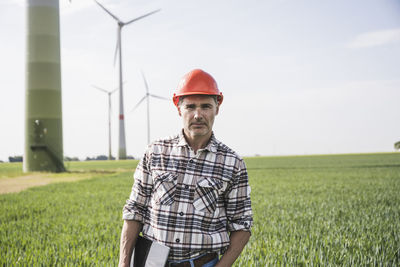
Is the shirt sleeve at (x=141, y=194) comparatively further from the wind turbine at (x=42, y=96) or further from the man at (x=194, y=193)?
the wind turbine at (x=42, y=96)

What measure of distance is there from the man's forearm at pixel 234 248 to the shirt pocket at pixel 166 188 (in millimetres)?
538

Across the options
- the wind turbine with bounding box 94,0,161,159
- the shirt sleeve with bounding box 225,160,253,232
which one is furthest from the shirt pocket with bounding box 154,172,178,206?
the wind turbine with bounding box 94,0,161,159

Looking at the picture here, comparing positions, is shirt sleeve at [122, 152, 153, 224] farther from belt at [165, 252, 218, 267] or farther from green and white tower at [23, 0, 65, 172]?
green and white tower at [23, 0, 65, 172]

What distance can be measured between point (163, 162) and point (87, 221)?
266 inches

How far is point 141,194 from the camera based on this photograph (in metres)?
2.73

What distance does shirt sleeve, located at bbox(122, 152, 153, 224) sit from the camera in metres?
2.71

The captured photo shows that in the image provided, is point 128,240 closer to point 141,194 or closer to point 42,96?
point 141,194

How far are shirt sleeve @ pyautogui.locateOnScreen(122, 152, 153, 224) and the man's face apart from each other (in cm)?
42

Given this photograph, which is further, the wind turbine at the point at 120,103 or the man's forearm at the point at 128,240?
the wind turbine at the point at 120,103

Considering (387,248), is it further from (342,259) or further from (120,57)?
(120,57)

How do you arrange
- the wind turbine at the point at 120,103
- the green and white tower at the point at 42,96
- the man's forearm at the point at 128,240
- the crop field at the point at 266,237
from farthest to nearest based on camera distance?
the wind turbine at the point at 120,103 → the green and white tower at the point at 42,96 → the crop field at the point at 266,237 → the man's forearm at the point at 128,240

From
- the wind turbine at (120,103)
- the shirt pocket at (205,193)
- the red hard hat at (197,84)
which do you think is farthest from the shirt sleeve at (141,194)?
the wind turbine at (120,103)

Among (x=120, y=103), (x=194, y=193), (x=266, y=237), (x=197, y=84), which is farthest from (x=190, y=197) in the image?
(x=120, y=103)

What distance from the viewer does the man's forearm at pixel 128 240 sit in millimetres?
2658
